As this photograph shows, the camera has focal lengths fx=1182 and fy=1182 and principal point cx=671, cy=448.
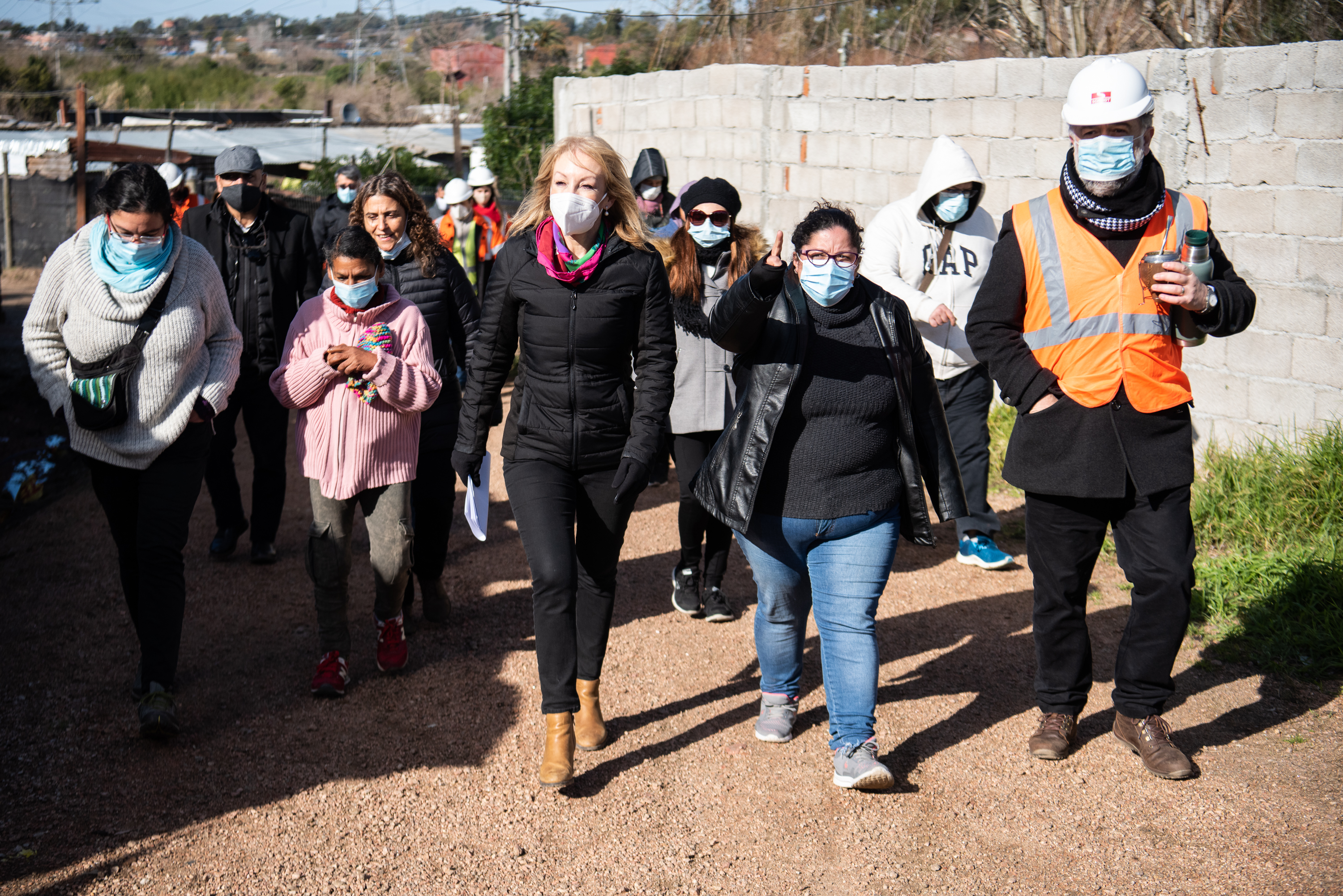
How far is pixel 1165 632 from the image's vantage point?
4039 mm

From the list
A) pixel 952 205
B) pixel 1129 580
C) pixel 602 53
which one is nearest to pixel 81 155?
pixel 952 205

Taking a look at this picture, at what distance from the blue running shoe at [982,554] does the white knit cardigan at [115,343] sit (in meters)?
4.00

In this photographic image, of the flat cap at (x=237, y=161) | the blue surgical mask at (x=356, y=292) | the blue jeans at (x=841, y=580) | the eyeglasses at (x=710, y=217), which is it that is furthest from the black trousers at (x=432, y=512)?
the flat cap at (x=237, y=161)

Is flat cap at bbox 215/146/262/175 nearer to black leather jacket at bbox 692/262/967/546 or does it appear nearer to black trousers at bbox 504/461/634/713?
black trousers at bbox 504/461/634/713

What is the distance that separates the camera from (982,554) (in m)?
6.44

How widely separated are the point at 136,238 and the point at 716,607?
2.99 m

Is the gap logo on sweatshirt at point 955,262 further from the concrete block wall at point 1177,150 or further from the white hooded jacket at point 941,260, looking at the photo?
the concrete block wall at point 1177,150

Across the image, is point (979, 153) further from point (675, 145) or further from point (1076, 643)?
point (1076, 643)

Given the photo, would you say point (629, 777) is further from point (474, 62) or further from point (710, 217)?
point (474, 62)

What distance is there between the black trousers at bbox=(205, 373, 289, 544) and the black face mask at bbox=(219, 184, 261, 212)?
0.88 meters

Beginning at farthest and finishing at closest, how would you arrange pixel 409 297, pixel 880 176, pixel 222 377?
pixel 880 176
pixel 409 297
pixel 222 377

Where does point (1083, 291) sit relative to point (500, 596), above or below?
above

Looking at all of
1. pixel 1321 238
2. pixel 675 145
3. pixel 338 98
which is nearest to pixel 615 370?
pixel 1321 238

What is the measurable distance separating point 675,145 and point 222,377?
26.0ft
